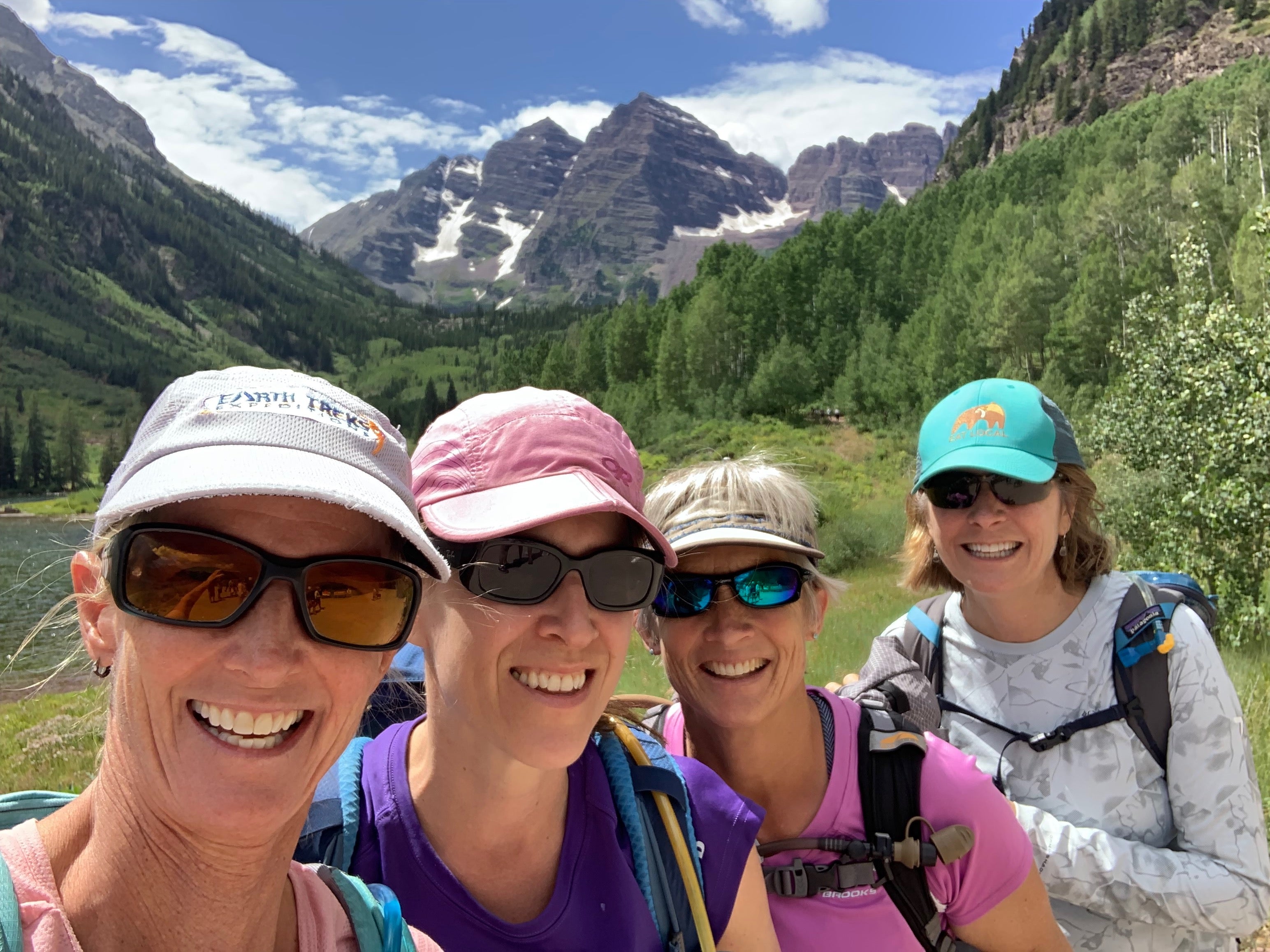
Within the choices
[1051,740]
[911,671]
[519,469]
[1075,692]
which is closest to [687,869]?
[519,469]

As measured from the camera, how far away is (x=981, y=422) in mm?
2764

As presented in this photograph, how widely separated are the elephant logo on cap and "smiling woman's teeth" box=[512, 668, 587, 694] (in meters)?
1.74

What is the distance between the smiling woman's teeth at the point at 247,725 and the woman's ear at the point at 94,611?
178 mm

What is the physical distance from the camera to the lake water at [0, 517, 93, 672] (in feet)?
4.98

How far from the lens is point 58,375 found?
140250 millimetres

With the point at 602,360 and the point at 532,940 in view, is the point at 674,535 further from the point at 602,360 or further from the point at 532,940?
the point at 602,360

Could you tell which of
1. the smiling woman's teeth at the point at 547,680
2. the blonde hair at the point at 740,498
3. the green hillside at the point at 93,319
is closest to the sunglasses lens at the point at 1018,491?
the blonde hair at the point at 740,498

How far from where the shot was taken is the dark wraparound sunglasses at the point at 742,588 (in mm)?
2150

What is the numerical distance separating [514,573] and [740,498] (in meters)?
0.77

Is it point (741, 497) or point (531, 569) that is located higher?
point (741, 497)

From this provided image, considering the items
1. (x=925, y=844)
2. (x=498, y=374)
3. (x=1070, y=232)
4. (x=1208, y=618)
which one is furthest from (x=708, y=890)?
Result: (x=498, y=374)

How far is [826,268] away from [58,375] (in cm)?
13471

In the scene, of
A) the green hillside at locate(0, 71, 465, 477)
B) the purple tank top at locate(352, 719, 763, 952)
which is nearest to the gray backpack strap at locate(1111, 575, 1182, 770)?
the purple tank top at locate(352, 719, 763, 952)

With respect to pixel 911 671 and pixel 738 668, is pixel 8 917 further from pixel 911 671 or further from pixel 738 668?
pixel 911 671
